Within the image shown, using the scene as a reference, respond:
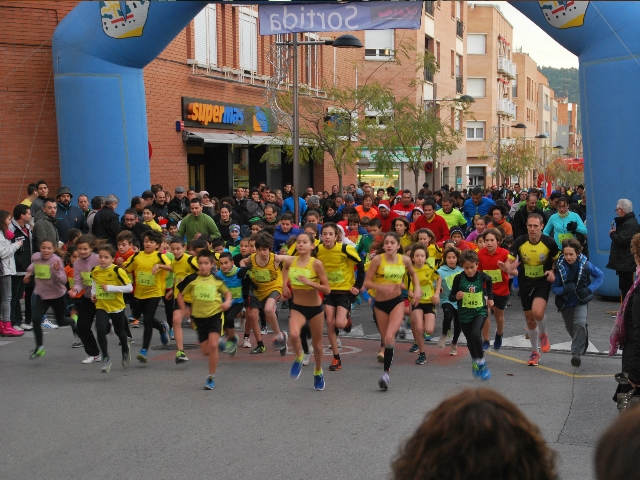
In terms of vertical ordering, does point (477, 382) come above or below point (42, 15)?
below

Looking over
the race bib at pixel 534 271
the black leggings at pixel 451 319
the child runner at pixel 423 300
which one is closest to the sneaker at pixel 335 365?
the child runner at pixel 423 300

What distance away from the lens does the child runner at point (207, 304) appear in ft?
31.5

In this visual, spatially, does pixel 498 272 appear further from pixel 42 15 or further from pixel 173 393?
pixel 42 15

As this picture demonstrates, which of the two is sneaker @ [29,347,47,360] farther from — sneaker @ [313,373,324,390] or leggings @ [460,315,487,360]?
leggings @ [460,315,487,360]

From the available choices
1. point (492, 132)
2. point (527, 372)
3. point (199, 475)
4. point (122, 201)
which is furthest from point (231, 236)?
point (492, 132)

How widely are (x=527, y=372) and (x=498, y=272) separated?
1.66 metres

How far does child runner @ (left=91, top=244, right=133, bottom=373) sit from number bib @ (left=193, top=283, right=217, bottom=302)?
1.01 meters

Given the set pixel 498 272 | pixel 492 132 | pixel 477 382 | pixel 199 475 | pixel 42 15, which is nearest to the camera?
pixel 199 475

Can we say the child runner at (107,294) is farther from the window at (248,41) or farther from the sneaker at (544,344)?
the window at (248,41)

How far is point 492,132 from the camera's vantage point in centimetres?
6525

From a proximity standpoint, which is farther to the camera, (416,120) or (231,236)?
(416,120)

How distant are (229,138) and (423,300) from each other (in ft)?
48.4

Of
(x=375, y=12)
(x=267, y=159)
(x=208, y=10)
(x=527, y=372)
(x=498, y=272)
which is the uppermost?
(x=208, y=10)

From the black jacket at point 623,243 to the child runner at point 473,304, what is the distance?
14.1 ft
